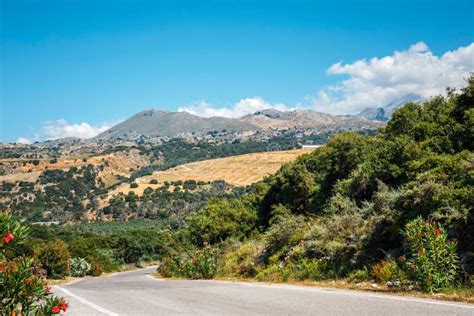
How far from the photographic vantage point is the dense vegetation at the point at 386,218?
34.2 feet

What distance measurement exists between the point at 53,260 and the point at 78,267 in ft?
30.5

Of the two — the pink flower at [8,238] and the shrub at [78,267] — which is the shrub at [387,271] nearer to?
the pink flower at [8,238]

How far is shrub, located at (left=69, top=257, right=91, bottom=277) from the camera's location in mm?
44966

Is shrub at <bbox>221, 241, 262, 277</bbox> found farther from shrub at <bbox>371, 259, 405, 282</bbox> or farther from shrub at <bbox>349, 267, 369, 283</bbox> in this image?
shrub at <bbox>371, 259, 405, 282</bbox>

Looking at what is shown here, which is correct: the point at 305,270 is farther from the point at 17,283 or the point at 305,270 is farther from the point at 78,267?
the point at 78,267

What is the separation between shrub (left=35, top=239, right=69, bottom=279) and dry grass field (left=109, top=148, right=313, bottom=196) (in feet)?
379

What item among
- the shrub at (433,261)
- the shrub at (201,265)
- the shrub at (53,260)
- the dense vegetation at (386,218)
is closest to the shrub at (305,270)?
the dense vegetation at (386,218)

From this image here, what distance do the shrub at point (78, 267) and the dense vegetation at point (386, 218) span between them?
16598 millimetres

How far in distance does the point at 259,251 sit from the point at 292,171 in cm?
1776

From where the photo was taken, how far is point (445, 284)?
9445 millimetres

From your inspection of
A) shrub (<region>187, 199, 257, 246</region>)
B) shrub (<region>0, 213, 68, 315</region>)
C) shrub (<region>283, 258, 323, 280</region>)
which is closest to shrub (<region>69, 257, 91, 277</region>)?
shrub (<region>187, 199, 257, 246</region>)

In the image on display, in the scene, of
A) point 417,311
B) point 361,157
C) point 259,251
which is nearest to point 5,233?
point 417,311

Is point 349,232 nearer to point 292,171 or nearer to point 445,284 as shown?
point 445,284

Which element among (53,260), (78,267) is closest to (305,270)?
(53,260)
